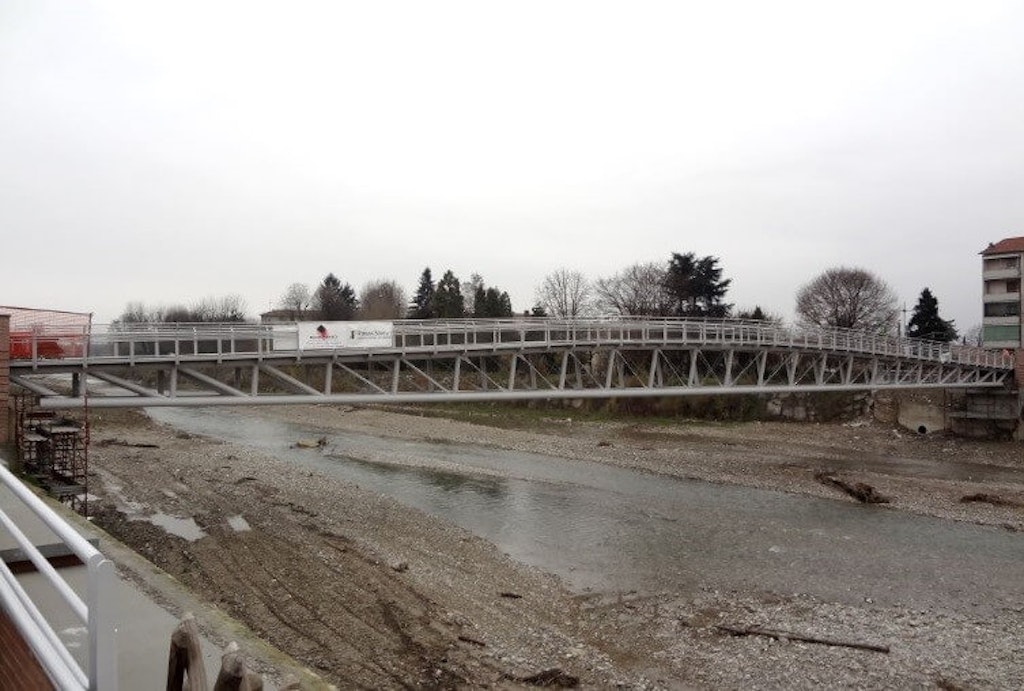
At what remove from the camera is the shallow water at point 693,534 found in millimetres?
15477

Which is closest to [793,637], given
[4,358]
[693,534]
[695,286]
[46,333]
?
[693,534]

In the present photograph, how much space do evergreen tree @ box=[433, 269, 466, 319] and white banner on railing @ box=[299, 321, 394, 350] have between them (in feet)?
177

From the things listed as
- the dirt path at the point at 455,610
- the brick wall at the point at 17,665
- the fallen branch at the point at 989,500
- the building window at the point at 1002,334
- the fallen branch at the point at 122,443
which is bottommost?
the fallen branch at the point at 122,443

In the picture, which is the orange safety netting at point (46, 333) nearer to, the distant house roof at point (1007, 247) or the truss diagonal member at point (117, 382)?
the truss diagonal member at point (117, 382)

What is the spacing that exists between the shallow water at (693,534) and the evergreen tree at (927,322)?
4998 centimetres

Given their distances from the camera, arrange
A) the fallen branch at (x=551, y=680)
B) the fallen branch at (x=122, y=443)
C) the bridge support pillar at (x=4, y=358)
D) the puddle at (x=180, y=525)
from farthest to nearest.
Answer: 1. the fallen branch at (x=122, y=443)
2. the puddle at (x=180, y=525)
3. the bridge support pillar at (x=4, y=358)
4. the fallen branch at (x=551, y=680)

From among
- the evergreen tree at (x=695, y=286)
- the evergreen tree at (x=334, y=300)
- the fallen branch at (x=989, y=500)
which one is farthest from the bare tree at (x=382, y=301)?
the fallen branch at (x=989, y=500)

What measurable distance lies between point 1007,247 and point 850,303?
13.3 metres

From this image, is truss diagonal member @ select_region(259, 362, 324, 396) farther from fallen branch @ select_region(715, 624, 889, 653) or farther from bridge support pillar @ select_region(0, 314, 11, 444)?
fallen branch @ select_region(715, 624, 889, 653)

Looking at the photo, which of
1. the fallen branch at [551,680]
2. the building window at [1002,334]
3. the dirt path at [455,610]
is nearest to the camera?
the fallen branch at [551,680]

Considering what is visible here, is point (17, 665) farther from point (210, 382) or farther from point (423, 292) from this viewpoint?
point (423, 292)

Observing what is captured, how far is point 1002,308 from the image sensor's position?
180ft

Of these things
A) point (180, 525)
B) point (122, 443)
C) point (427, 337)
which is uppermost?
point (427, 337)

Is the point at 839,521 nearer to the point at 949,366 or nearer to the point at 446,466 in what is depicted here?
the point at 446,466
